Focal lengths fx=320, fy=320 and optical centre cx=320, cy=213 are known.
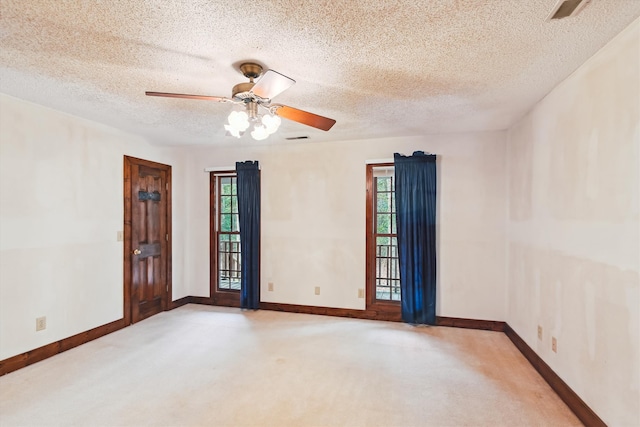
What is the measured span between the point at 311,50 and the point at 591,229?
212cm

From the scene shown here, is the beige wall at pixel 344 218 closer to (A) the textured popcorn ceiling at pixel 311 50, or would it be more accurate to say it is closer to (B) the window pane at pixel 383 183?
(B) the window pane at pixel 383 183

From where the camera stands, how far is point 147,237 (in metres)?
4.31

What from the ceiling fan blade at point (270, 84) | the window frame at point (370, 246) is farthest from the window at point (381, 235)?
the ceiling fan blade at point (270, 84)

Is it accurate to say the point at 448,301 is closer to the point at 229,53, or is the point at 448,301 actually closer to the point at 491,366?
the point at 491,366

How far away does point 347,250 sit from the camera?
4336mm

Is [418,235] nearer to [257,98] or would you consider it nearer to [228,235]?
[257,98]

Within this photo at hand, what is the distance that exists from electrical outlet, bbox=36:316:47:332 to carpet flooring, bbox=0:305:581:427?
0.32 metres

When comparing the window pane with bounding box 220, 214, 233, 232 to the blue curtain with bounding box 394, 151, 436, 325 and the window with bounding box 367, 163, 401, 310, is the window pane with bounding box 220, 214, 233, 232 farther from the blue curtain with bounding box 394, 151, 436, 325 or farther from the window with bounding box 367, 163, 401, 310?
the blue curtain with bounding box 394, 151, 436, 325

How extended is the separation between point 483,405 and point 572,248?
51.3 inches

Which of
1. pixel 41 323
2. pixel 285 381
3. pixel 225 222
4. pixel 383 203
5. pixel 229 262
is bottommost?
pixel 285 381

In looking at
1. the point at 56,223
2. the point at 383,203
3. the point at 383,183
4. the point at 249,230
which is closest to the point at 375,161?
the point at 383,183

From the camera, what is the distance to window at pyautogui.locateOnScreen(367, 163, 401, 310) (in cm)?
426

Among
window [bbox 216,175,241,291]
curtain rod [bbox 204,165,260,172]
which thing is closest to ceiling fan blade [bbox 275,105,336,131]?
curtain rod [bbox 204,165,260,172]

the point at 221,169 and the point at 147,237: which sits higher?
the point at 221,169
